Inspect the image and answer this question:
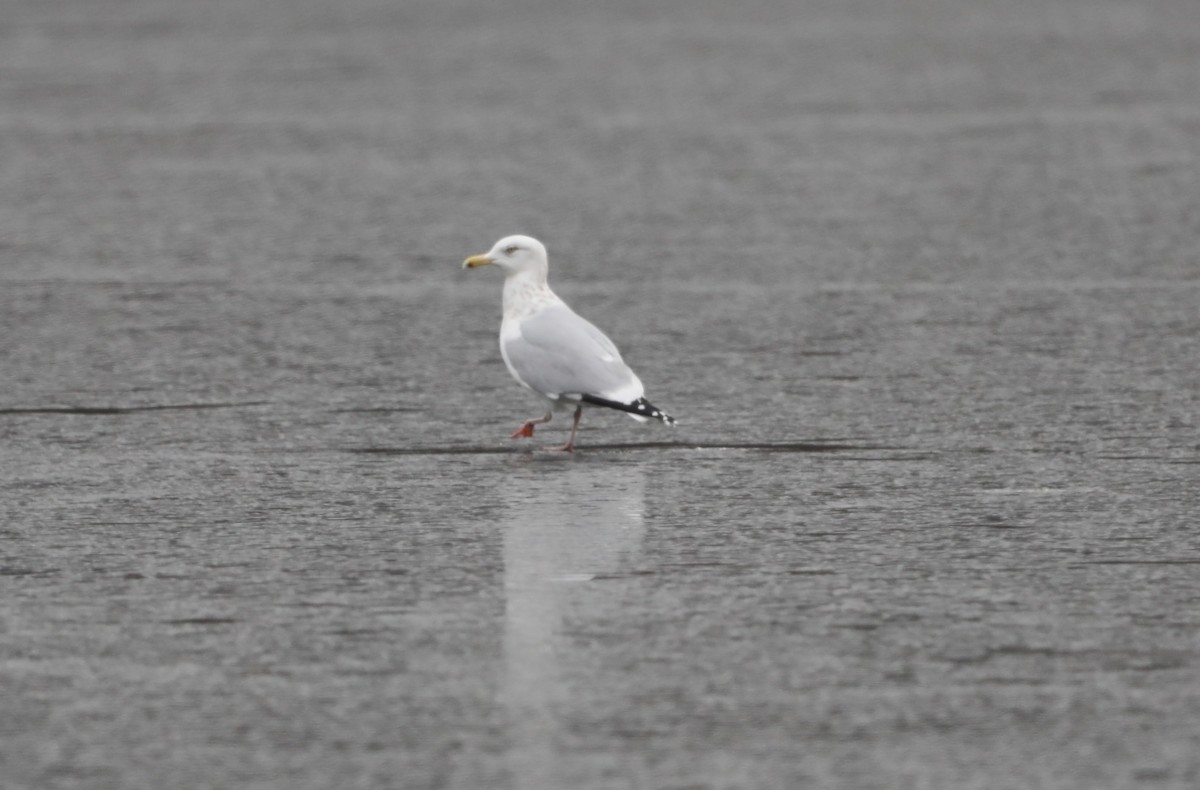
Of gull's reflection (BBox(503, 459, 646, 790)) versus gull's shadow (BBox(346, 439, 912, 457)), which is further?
gull's shadow (BBox(346, 439, 912, 457))

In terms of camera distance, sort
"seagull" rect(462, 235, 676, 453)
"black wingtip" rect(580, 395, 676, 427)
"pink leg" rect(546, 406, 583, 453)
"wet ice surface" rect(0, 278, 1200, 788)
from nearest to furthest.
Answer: "wet ice surface" rect(0, 278, 1200, 788)
"black wingtip" rect(580, 395, 676, 427)
"seagull" rect(462, 235, 676, 453)
"pink leg" rect(546, 406, 583, 453)

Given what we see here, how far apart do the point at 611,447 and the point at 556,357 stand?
1.14ft

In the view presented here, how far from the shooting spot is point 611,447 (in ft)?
25.2

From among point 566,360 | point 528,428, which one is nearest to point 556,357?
point 566,360

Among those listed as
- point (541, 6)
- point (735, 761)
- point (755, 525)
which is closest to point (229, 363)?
point (755, 525)

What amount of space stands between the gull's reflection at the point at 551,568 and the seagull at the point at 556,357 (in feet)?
0.70

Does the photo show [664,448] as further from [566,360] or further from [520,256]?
[520,256]

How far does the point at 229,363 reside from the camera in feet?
29.6

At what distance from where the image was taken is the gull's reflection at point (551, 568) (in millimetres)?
4754

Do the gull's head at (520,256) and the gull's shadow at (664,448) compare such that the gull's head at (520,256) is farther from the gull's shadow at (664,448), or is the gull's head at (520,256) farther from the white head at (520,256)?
the gull's shadow at (664,448)

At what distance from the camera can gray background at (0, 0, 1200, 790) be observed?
478 centimetres

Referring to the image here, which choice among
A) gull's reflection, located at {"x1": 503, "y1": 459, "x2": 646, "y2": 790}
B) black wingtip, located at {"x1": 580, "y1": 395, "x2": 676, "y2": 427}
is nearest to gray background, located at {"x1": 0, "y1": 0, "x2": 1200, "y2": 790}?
gull's reflection, located at {"x1": 503, "y1": 459, "x2": 646, "y2": 790}

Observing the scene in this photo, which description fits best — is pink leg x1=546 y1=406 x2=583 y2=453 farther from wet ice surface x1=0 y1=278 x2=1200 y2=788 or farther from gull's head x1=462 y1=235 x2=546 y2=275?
gull's head x1=462 y1=235 x2=546 y2=275

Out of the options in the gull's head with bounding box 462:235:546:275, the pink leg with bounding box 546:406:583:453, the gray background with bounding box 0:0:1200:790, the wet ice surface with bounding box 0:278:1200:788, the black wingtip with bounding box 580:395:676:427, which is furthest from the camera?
the gull's head with bounding box 462:235:546:275
